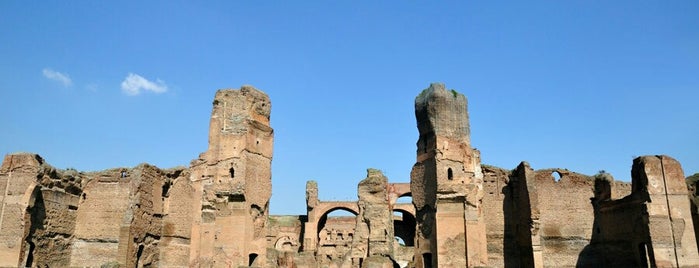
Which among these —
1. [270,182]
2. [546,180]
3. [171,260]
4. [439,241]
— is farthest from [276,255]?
[546,180]

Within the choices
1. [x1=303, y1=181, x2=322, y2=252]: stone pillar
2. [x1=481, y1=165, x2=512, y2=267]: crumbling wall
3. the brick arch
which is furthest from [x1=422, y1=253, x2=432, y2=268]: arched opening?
the brick arch

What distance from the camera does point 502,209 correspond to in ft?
63.2

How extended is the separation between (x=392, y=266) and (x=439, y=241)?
5.95ft

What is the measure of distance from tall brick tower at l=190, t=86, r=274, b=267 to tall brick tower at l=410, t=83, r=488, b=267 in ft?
16.8

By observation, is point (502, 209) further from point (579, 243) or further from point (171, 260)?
point (171, 260)

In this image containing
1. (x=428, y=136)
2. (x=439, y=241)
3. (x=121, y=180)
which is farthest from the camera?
(x=121, y=180)

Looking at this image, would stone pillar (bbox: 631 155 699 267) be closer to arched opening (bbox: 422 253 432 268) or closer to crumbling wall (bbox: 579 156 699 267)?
crumbling wall (bbox: 579 156 699 267)

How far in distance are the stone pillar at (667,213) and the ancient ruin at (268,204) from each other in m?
0.06

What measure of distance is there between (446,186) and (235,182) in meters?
6.69

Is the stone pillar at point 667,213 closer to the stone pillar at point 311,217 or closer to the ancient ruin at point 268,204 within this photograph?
the ancient ruin at point 268,204

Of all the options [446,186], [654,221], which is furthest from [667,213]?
[446,186]

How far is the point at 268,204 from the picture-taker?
63.4 ft

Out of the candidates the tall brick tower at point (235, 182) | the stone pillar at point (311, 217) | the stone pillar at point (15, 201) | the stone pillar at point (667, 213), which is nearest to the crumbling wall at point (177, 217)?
the tall brick tower at point (235, 182)

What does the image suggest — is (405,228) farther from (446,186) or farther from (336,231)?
(446,186)
